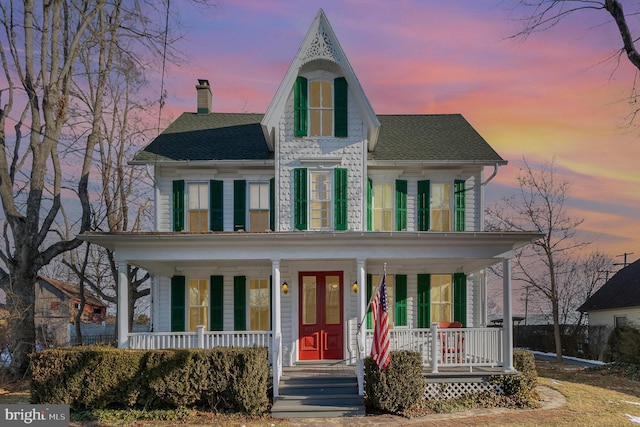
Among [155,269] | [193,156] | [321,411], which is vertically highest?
[193,156]

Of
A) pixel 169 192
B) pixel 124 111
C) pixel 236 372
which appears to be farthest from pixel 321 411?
pixel 124 111

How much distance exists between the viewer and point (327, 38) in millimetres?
14734

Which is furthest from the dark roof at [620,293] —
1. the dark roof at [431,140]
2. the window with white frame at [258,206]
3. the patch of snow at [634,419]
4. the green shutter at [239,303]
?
the green shutter at [239,303]

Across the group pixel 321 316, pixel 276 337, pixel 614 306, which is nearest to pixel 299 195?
pixel 321 316

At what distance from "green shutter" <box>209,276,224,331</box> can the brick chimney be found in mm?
6438

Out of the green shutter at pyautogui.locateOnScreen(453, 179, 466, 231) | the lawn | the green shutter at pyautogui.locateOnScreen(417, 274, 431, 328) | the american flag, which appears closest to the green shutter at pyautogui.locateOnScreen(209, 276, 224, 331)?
the lawn

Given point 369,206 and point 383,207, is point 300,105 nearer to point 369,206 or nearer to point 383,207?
point 369,206

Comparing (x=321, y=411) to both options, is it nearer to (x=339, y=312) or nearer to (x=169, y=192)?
(x=339, y=312)

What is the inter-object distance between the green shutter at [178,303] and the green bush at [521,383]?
825 cm

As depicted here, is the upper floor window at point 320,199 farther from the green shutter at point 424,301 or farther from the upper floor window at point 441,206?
the green shutter at point 424,301

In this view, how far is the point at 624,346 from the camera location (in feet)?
68.3

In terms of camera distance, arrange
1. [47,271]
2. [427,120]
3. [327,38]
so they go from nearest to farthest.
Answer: [327,38], [427,120], [47,271]

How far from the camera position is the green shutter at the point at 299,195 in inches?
594

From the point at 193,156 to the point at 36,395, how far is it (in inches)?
281
